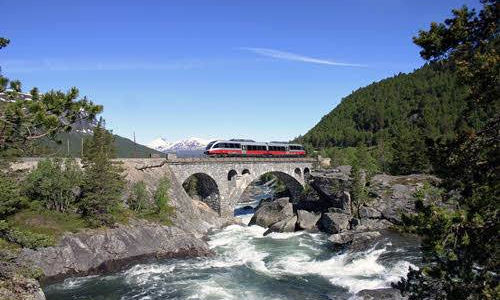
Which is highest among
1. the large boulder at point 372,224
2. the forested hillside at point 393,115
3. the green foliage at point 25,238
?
the forested hillside at point 393,115

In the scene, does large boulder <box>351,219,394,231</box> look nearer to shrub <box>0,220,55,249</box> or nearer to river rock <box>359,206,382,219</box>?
river rock <box>359,206,382,219</box>

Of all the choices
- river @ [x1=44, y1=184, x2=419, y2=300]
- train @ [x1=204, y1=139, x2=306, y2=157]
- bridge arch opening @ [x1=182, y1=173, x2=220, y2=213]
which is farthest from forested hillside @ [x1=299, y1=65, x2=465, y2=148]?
river @ [x1=44, y1=184, x2=419, y2=300]

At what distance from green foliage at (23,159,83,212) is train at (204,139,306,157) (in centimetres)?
2526

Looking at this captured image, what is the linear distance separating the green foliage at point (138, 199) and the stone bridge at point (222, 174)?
1086 centimetres

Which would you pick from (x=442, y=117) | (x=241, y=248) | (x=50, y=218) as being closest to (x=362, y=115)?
(x=442, y=117)

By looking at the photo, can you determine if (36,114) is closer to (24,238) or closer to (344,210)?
(24,238)

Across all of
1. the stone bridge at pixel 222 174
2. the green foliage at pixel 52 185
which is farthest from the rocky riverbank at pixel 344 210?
the green foliage at pixel 52 185

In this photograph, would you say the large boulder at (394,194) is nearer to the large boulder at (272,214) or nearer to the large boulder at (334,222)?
the large boulder at (334,222)

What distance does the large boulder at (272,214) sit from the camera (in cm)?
6412

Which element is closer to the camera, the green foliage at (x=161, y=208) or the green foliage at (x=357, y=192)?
the green foliage at (x=161, y=208)

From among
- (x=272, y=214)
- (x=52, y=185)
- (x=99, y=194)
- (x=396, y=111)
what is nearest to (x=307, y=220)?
(x=272, y=214)

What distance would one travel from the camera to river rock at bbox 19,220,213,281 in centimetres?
3582

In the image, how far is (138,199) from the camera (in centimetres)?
5019

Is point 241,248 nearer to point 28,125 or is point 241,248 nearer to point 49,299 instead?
point 49,299
